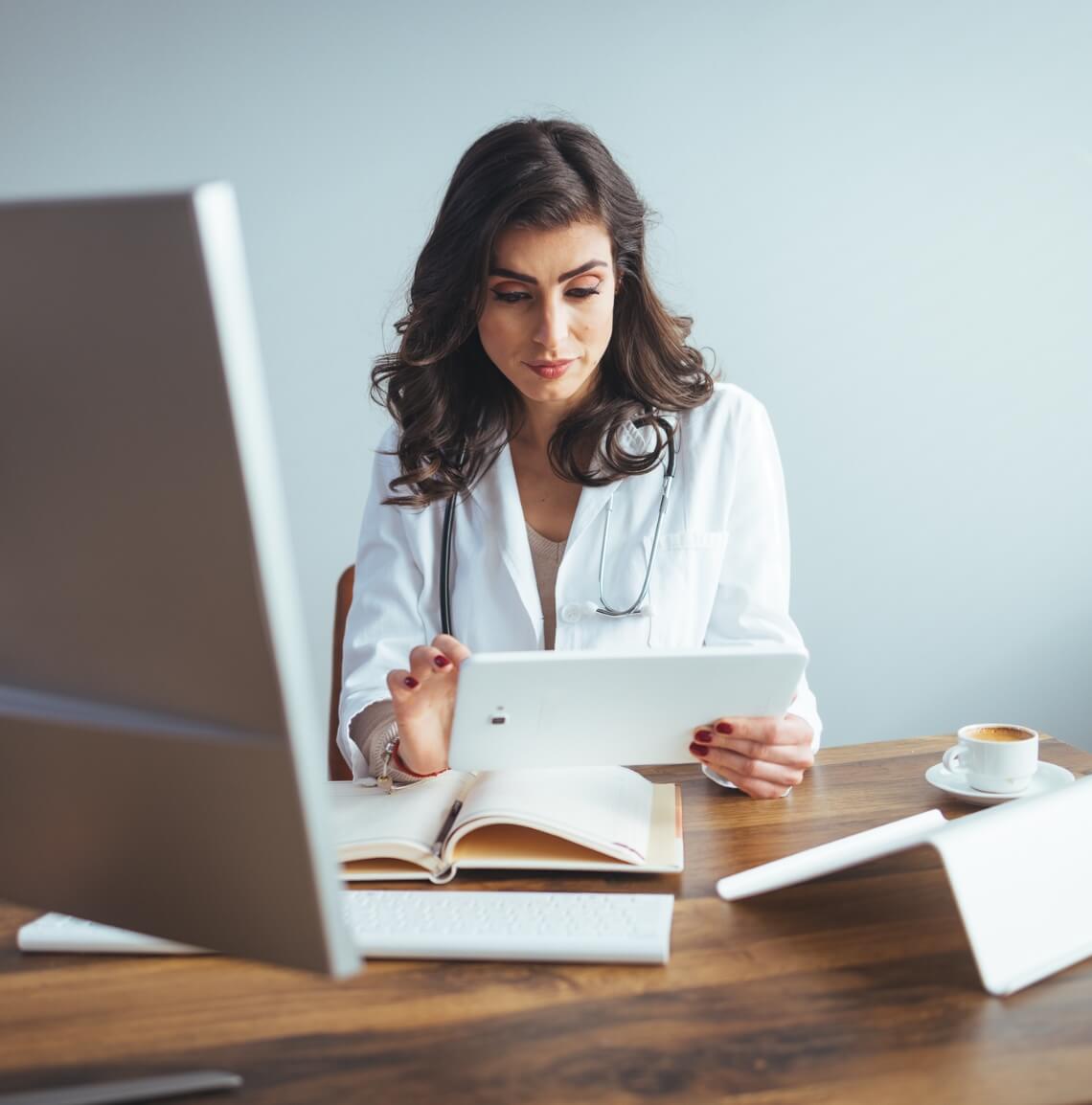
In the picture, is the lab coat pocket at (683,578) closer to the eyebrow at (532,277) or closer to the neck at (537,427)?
the neck at (537,427)

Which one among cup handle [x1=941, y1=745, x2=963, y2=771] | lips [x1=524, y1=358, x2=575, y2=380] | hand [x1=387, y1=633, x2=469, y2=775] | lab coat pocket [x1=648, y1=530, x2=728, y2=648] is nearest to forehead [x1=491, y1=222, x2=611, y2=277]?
lips [x1=524, y1=358, x2=575, y2=380]

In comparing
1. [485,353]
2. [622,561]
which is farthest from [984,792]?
[485,353]

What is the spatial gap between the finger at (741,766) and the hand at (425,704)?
0.96 feet

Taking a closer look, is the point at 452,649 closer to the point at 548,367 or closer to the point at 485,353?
the point at 548,367

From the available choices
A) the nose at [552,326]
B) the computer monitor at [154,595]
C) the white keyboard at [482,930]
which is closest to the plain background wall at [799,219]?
the nose at [552,326]

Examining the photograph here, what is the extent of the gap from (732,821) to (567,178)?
926mm

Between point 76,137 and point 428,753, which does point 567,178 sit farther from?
point 76,137

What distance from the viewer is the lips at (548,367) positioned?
1710 millimetres

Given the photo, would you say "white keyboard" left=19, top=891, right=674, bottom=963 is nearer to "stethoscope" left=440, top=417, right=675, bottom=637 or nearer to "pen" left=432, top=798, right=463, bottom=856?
"pen" left=432, top=798, right=463, bottom=856

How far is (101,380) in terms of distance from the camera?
2.13 ft

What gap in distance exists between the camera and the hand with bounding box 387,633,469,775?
4.42 ft

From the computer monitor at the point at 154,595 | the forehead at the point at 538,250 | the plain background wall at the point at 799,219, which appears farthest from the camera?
the plain background wall at the point at 799,219

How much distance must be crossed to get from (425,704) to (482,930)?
0.45 m

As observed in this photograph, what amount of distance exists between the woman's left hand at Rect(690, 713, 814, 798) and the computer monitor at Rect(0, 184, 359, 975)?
67 cm
